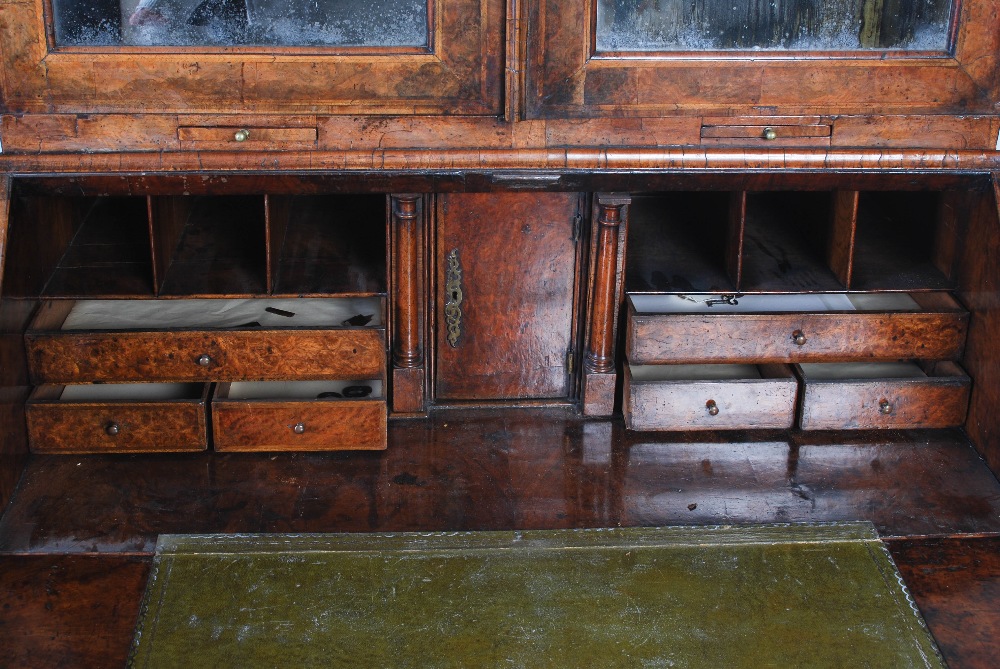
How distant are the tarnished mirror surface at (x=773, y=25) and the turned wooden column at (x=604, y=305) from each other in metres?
0.39

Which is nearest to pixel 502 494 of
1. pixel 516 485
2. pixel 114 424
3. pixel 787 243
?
pixel 516 485

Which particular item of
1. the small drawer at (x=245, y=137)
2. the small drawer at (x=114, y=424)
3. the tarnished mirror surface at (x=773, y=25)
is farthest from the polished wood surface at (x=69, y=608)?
the tarnished mirror surface at (x=773, y=25)

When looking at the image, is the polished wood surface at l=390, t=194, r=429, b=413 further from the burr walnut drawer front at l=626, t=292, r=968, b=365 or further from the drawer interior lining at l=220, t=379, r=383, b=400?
the burr walnut drawer front at l=626, t=292, r=968, b=365

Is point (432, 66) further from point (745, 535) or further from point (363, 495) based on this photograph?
point (745, 535)

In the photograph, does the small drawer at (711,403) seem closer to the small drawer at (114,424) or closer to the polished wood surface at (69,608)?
the small drawer at (114,424)

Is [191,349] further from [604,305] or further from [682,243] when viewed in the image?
[682,243]

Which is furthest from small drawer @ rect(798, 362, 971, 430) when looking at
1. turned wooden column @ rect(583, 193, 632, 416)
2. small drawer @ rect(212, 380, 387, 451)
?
small drawer @ rect(212, 380, 387, 451)

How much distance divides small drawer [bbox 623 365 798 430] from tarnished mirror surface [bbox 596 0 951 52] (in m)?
0.81

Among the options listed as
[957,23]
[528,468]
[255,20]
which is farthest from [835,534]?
[255,20]

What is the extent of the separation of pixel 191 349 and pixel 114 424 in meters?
0.25

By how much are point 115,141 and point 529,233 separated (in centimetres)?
97

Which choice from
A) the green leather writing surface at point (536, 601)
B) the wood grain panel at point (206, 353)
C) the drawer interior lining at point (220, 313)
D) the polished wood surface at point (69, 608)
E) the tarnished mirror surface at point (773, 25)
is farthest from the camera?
the drawer interior lining at point (220, 313)

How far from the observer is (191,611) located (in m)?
1.98

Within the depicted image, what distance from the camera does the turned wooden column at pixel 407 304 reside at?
2.58 metres
